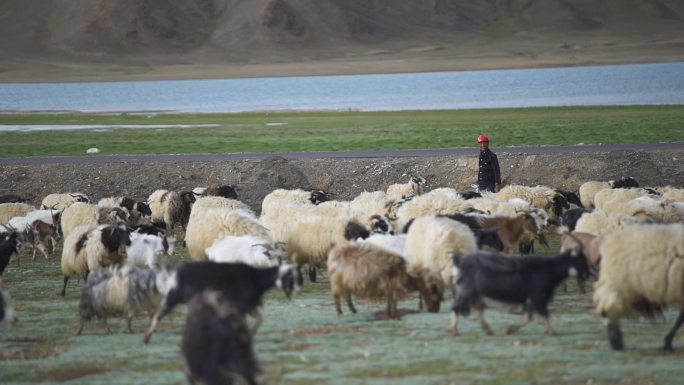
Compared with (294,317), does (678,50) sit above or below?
above

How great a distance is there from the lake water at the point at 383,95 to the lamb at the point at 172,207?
50.7 meters

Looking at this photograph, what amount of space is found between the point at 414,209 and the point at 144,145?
26.0 metres

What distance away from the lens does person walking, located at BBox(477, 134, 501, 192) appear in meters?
22.6

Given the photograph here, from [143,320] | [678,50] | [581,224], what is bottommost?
[143,320]

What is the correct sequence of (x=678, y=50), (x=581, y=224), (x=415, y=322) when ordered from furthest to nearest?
(x=678, y=50)
(x=581, y=224)
(x=415, y=322)

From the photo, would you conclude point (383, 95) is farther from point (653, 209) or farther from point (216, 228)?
point (216, 228)

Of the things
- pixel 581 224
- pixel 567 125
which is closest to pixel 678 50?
pixel 567 125

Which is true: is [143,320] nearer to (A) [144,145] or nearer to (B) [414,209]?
(B) [414,209]

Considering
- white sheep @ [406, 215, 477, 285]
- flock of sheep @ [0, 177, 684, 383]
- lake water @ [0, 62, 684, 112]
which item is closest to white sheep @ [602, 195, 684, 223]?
flock of sheep @ [0, 177, 684, 383]

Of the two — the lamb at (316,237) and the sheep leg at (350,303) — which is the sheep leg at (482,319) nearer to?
the sheep leg at (350,303)

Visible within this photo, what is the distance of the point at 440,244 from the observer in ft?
48.1

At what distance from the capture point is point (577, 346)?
11875mm

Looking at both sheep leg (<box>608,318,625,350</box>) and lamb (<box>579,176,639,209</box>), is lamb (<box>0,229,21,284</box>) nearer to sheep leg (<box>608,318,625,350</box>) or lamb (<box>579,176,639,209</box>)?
sheep leg (<box>608,318,625,350</box>)

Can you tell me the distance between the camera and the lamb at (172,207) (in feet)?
77.2
